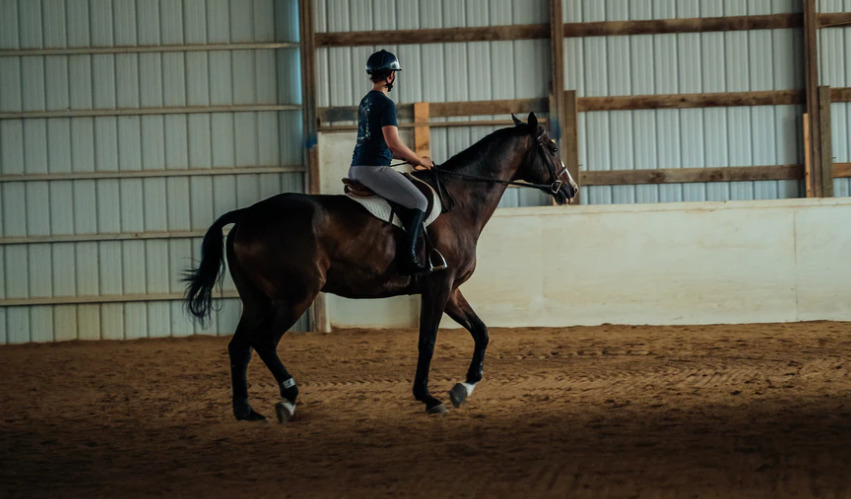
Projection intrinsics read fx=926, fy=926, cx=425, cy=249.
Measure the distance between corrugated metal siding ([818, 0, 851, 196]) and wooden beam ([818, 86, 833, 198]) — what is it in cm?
28

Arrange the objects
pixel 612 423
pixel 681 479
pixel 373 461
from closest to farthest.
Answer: pixel 681 479
pixel 373 461
pixel 612 423

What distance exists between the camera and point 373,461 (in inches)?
183

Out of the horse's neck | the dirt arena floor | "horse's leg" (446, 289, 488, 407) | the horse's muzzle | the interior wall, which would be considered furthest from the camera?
the interior wall

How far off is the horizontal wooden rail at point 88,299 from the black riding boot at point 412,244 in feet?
21.8

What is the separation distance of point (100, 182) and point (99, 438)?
25.3ft

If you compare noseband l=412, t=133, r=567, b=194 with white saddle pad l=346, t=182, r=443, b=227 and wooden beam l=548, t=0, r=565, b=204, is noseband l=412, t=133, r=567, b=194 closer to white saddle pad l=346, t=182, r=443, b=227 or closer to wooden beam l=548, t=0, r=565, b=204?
white saddle pad l=346, t=182, r=443, b=227

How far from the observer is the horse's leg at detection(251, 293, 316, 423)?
597 cm

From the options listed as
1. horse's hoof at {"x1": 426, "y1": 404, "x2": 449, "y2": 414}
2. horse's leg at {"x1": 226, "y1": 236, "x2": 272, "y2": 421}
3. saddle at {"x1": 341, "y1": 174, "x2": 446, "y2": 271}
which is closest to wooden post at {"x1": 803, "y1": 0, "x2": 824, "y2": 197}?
saddle at {"x1": 341, "y1": 174, "x2": 446, "y2": 271}

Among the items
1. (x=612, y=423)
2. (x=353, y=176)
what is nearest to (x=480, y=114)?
(x=353, y=176)

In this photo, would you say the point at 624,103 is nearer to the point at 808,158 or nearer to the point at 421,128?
the point at 808,158

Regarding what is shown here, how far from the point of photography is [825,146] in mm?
12164

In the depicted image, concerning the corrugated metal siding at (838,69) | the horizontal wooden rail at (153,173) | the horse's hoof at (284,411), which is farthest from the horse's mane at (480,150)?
the corrugated metal siding at (838,69)

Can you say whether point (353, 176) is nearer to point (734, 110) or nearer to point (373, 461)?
point (373, 461)

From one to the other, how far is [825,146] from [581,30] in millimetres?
3554
